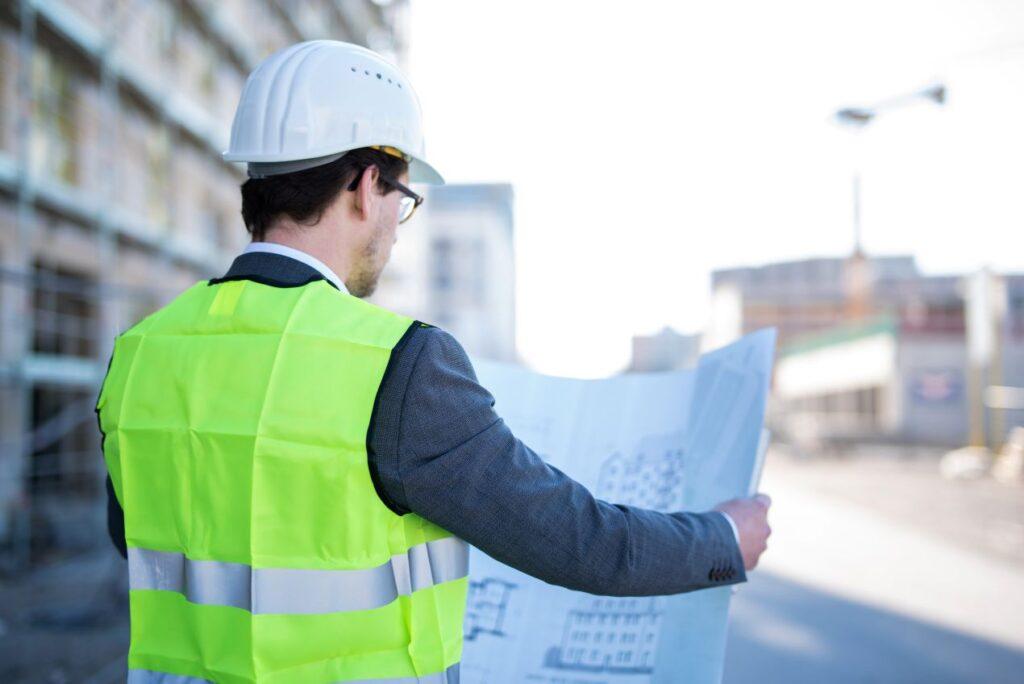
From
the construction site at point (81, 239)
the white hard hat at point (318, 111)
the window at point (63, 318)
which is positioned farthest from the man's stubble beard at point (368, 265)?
the window at point (63, 318)

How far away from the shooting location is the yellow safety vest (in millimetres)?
977

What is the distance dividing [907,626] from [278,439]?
466 centimetres

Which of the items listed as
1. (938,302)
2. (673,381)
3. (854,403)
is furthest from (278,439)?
(938,302)

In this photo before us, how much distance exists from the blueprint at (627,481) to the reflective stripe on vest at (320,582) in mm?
321

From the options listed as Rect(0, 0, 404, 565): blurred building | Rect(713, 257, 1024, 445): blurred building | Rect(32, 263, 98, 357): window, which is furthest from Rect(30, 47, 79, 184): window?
Rect(713, 257, 1024, 445): blurred building

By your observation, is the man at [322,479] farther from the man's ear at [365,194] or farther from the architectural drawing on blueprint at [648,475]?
the architectural drawing on blueprint at [648,475]

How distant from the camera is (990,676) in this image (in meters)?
3.78

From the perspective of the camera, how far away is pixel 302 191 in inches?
46.5

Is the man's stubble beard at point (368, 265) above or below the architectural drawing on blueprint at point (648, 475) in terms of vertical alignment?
above

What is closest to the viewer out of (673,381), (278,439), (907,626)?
(278,439)

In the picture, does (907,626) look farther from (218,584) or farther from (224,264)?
(224,264)

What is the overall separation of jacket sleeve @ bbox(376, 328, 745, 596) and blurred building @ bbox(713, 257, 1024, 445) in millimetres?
18676

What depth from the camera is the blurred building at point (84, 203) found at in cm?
800

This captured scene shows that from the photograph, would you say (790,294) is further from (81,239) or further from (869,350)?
(81,239)
